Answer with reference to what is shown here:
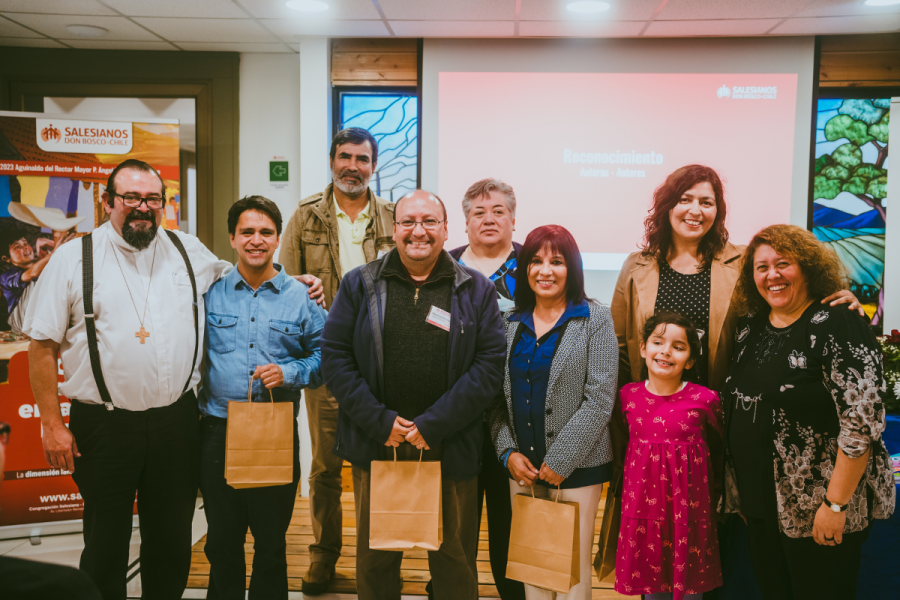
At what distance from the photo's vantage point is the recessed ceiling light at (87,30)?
3.59m

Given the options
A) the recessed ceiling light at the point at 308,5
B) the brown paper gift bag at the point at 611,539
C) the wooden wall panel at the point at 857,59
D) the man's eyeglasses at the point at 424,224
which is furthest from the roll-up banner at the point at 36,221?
the wooden wall panel at the point at 857,59

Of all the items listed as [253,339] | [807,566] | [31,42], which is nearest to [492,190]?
[253,339]

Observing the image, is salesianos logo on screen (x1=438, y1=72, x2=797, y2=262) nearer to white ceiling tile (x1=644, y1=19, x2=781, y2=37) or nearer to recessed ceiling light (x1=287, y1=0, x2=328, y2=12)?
white ceiling tile (x1=644, y1=19, x2=781, y2=37)

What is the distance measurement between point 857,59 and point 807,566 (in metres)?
3.76

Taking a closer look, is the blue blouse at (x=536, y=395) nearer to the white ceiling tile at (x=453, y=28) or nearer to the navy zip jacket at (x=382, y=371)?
the navy zip jacket at (x=382, y=371)

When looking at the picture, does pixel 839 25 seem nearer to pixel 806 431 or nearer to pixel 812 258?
pixel 812 258

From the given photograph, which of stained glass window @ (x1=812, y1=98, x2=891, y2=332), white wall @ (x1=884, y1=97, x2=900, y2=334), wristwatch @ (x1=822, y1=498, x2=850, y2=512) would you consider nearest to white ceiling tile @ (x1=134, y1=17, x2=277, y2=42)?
wristwatch @ (x1=822, y1=498, x2=850, y2=512)

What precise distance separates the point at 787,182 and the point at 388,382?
350 centimetres

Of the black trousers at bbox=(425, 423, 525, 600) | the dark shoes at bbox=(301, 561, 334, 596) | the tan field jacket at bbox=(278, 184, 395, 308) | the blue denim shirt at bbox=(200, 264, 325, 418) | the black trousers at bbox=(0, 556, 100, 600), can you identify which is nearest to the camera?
the black trousers at bbox=(0, 556, 100, 600)

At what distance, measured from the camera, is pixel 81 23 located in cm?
352

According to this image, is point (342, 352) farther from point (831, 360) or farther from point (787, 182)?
point (787, 182)

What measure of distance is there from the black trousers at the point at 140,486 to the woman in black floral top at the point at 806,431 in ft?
6.31

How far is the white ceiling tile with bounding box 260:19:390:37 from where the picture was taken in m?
3.47

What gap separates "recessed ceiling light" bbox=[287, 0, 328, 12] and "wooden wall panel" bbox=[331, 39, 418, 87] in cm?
53
